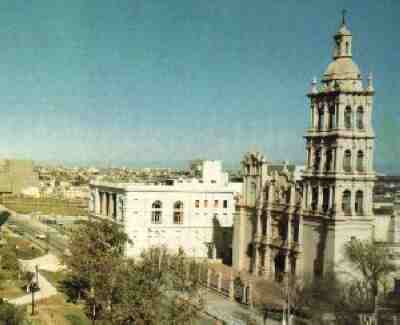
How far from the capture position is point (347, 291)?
42.4 metres

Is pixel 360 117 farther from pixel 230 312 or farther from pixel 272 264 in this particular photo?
pixel 230 312

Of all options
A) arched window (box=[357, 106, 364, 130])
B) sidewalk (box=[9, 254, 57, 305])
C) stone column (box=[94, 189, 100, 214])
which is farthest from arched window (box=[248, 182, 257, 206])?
stone column (box=[94, 189, 100, 214])

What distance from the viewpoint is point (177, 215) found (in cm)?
6925

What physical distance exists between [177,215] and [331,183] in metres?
25.7

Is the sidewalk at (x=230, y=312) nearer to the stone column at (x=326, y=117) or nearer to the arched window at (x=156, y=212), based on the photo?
the stone column at (x=326, y=117)

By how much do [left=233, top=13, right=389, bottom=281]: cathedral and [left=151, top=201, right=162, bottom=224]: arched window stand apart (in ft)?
58.6

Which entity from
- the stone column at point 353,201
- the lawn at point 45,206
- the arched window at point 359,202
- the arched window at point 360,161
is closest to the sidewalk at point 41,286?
the stone column at point 353,201

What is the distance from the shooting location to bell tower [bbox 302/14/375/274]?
4697 cm

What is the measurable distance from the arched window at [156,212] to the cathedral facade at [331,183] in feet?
58.3

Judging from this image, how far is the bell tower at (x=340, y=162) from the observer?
154 feet

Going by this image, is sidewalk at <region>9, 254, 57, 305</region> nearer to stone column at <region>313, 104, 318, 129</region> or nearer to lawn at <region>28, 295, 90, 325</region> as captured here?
lawn at <region>28, 295, 90, 325</region>

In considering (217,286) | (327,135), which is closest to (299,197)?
(327,135)

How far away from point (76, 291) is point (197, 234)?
81.5 ft

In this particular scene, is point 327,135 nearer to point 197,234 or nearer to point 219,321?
point 219,321
